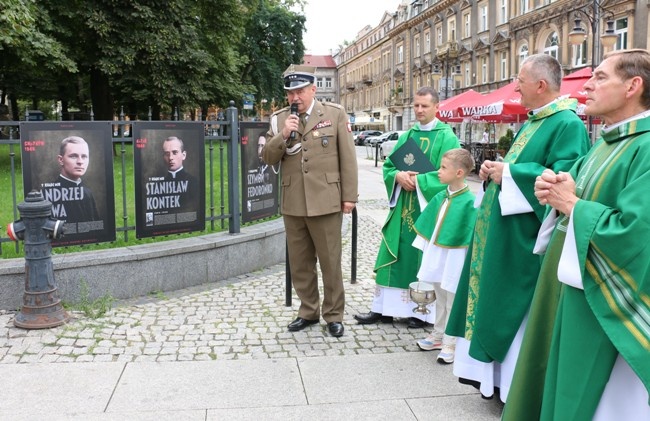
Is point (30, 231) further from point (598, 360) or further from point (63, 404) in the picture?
point (598, 360)

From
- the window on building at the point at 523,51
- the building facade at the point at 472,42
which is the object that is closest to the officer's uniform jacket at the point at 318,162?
the building facade at the point at 472,42

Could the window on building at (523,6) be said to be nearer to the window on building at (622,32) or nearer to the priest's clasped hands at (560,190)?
the window on building at (622,32)

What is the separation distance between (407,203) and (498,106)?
31.6 feet

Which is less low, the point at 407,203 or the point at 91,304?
the point at 407,203

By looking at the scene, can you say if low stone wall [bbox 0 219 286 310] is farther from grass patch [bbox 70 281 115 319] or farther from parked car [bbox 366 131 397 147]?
parked car [bbox 366 131 397 147]

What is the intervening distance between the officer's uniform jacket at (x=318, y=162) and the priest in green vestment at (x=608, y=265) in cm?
251

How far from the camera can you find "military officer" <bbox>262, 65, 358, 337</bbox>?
15.9 ft

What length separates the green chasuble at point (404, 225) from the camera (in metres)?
5.12

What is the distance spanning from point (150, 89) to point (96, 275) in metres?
14.9

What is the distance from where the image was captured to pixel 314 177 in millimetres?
4867

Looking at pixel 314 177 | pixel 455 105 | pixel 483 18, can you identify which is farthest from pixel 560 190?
pixel 483 18

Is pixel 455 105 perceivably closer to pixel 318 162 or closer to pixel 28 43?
pixel 28 43

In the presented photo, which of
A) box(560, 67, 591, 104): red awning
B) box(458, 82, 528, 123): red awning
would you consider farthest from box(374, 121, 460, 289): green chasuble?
box(458, 82, 528, 123): red awning

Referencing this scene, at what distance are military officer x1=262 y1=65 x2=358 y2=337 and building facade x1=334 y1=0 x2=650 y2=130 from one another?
40.3 feet
